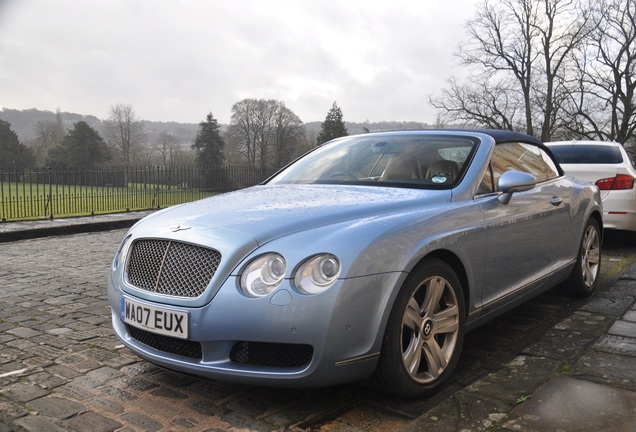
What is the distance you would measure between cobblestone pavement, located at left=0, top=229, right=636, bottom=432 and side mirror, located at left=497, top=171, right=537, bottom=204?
3.39 feet

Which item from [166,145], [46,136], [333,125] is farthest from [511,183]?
[166,145]

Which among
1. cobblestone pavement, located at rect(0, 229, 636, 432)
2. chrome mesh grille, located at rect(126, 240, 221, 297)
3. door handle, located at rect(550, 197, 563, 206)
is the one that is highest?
door handle, located at rect(550, 197, 563, 206)

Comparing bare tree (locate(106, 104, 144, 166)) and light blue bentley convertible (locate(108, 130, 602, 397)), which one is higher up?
bare tree (locate(106, 104, 144, 166))

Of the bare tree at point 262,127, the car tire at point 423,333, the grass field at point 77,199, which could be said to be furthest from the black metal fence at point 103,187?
the bare tree at point 262,127

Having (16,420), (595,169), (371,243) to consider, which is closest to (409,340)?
(371,243)

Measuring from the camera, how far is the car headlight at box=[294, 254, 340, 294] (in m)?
2.46

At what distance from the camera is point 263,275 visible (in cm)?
254

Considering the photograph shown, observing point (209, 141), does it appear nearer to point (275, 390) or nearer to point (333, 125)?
point (333, 125)

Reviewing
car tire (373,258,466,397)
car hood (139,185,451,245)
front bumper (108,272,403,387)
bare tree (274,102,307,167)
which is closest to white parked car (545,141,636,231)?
car hood (139,185,451,245)

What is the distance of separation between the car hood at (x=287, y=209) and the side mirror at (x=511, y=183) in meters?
0.49

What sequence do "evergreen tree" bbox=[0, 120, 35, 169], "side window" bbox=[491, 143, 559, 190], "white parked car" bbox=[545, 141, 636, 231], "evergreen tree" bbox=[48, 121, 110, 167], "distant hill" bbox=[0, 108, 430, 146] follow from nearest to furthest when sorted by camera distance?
1. "side window" bbox=[491, 143, 559, 190]
2. "white parked car" bbox=[545, 141, 636, 231]
3. "evergreen tree" bbox=[48, 121, 110, 167]
4. "evergreen tree" bbox=[0, 120, 35, 169]
5. "distant hill" bbox=[0, 108, 430, 146]

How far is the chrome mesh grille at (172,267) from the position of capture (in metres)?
2.64

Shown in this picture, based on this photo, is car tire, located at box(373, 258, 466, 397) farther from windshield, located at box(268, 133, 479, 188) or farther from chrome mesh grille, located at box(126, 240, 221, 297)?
chrome mesh grille, located at box(126, 240, 221, 297)

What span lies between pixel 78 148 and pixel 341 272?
139 feet
